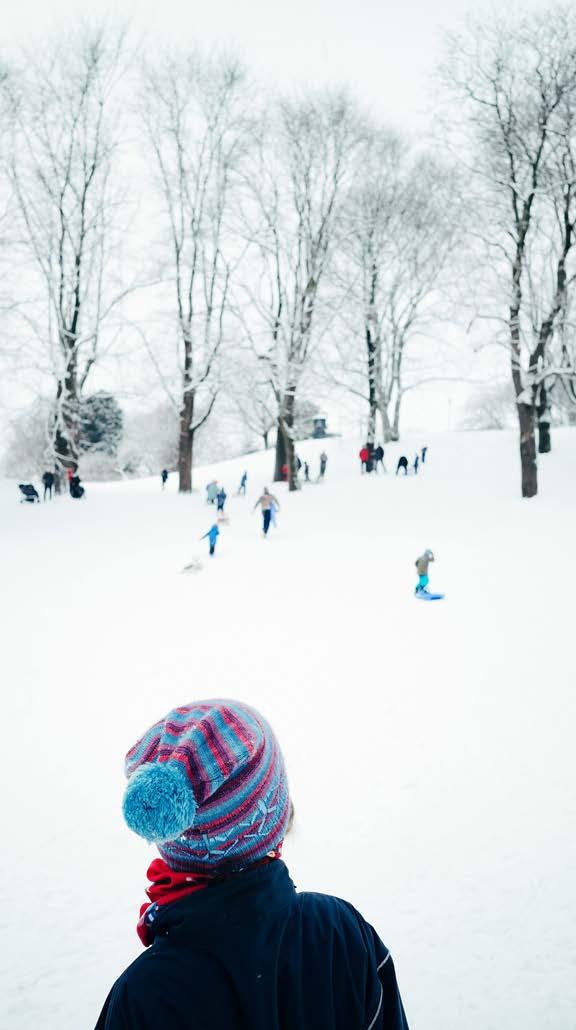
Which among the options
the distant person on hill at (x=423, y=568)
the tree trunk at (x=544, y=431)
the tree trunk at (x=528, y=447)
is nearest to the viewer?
the distant person on hill at (x=423, y=568)

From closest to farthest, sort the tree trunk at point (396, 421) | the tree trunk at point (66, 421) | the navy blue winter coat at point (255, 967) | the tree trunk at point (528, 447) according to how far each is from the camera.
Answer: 1. the navy blue winter coat at point (255, 967)
2. the tree trunk at point (528, 447)
3. the tree trunk at point (66, 421)
4. the tree trunk at point (396, 421)

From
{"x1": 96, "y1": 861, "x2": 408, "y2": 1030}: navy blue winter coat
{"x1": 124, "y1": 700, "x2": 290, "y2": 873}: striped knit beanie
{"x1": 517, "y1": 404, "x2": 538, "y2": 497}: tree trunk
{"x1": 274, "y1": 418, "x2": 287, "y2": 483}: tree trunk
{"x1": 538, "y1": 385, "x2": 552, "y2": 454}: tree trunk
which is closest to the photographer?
{"x1": 96, "y1": 861, "x2": 408, "y2": 1030}: navy blue winter coat

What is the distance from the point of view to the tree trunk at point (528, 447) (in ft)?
53.5

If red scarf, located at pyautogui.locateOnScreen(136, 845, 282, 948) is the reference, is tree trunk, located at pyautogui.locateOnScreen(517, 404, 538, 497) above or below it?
above

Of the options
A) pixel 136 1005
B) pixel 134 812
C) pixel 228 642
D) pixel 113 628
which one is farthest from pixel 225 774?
pixel 113 628

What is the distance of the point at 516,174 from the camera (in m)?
16.0

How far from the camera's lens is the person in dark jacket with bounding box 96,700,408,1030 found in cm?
104

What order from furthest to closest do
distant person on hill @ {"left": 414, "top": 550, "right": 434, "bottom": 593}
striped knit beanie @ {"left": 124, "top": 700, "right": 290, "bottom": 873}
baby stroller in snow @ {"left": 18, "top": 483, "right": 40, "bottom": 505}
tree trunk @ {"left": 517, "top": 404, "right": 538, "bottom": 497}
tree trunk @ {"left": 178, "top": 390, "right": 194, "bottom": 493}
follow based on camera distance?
1. tree trunk @ {"left": 178, "top": 390, "right": 194, "bottom": 493}
2. baby stroller in snow @ {"left": 18, "top": 483, "right": 40, "bottom": 505}
3. tree trunk @ {"left": 517, "top": 404, "right": 538, "bottom": 497}
4. distant person on hill @ {"left": 414, "top": 550, "right": 434, "bottom": 593}
5. striped knit beanie @ {"left": 124, "top": 700, "right": 290, "bottom": 873}

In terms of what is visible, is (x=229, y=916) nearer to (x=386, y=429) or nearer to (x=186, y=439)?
(x=186, y=439)

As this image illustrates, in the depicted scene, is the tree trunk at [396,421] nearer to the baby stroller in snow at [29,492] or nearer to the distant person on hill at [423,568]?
the baby stroller in snow at [29,492]

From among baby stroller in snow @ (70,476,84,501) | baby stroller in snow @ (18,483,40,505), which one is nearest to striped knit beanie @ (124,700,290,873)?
baby stroller in snow @ (18,483,40,505)

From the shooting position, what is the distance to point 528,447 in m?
16.8

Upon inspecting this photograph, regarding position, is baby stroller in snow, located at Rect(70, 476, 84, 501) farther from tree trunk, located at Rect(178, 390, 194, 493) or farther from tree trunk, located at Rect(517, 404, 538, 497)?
tree trunk, located at Rect(517, 404, 538, 497)

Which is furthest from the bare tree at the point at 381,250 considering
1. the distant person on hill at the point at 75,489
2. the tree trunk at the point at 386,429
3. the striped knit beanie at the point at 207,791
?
the striped knit beanie at the point at 207,791
